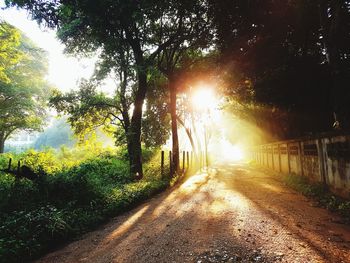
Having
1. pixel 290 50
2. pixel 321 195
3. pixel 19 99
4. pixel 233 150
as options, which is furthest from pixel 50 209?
pixel 233 150

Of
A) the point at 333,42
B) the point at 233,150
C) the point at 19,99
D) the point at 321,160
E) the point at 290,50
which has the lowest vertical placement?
the point at 321,160

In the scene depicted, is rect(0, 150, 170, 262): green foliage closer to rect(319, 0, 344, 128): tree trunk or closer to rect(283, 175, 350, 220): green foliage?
rect(283, 175, 350, 220): green foliage

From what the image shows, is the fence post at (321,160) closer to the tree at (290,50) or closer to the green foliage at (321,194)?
the green foliage at (321,194)

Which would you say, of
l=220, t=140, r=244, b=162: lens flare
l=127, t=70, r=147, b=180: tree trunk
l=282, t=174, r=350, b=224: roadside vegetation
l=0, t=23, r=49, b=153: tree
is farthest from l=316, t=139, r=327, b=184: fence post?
l=220, t=140, r=244, b=162: lens flare

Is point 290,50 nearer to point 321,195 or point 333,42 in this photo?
point 333,42

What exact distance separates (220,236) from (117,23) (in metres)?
9.64

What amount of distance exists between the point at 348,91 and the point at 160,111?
19754 mm

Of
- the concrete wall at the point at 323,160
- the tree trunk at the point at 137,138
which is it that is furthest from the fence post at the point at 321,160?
the tree trunk at the point at 137,138

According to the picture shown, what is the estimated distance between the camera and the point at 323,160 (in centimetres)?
1102

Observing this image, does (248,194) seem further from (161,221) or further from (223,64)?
(223,64)

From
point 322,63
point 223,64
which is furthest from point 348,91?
point 223,64

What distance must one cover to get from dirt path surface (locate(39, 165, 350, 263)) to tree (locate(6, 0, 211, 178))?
6494 mm

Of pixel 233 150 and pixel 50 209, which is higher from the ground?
pixel 233 150

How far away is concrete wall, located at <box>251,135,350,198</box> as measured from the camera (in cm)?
904
